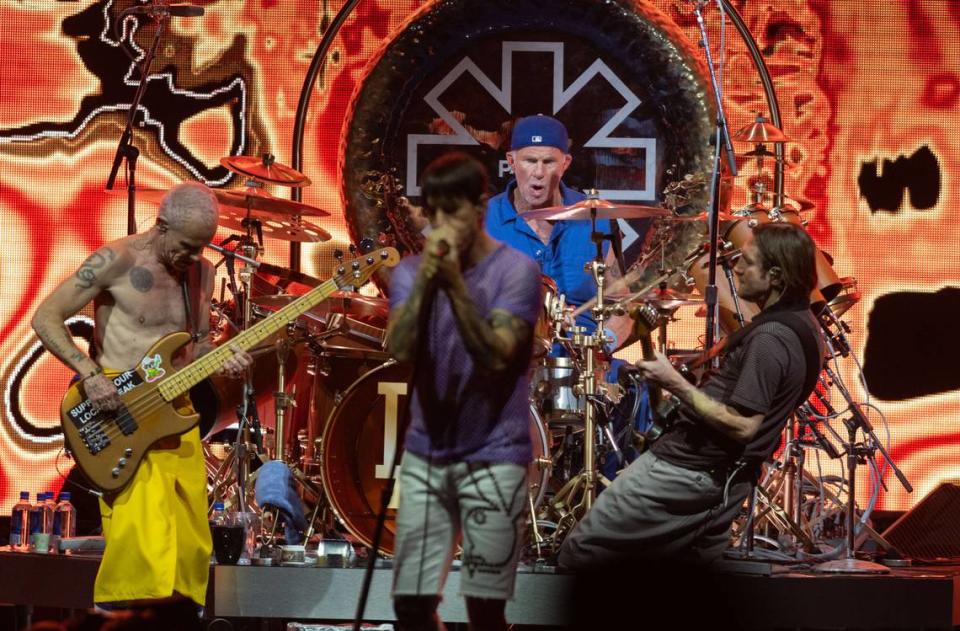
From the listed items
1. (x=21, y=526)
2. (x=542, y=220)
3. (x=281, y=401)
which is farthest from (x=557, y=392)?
A: (x=21, y=526)

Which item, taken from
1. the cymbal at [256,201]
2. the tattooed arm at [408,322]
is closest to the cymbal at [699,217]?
the cymbal at [256,201]

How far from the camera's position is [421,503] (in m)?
3.95

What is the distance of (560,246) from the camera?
7867 millimetres

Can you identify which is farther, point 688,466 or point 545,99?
point 545,99

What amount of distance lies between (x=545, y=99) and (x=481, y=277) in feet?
16.6

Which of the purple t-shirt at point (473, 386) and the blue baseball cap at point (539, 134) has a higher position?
the blue baseball cap at point (539, 134)

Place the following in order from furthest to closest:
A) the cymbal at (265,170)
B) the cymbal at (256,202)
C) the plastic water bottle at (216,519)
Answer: the cymbal at (265,170)
the cymbal at (256,202)
the plastic water bottle at (216,519)

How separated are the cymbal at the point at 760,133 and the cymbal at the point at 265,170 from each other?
2600 mm

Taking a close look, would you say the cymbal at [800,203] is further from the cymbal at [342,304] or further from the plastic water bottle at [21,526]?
the plastic water bottle at [21,526]

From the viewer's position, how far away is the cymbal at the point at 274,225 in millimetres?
7539

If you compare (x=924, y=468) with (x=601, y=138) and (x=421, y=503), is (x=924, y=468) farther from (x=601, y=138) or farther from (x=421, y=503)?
(x=421, y=503)

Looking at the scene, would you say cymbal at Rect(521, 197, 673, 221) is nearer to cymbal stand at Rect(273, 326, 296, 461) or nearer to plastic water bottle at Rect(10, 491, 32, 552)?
cymbal stand at Rect(273, 326, 296, 461)

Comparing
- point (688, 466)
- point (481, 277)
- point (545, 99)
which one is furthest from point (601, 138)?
point (481, 277)

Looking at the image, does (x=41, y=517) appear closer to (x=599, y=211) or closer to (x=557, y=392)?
(x=557, y=392)
